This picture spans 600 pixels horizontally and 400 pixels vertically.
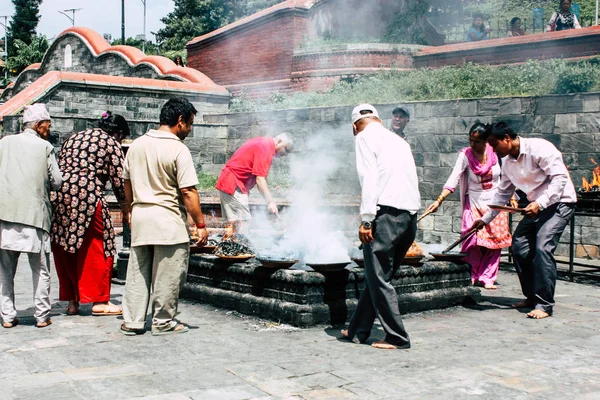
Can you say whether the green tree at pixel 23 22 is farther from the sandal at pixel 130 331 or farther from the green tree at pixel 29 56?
the sandal at pixel 130 331

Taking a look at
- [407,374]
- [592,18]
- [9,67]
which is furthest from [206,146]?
[9,67]

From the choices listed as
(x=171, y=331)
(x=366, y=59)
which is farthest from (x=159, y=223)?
(x=366, y=59)

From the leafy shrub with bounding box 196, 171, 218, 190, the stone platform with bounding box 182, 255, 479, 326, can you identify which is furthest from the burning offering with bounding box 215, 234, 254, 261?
the leafy shrub with bounding box 196, 171, 218, 190

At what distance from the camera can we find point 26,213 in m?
5.86

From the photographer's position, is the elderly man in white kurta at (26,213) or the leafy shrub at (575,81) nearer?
the elderly man in white kurta at (26,213)

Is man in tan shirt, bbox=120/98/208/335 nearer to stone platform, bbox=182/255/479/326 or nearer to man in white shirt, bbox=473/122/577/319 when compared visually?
stone platform, bbox=182/255/479/326

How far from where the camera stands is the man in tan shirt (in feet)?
18.4

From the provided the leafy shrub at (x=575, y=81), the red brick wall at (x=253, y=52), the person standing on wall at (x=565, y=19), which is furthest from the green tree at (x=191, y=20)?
the leafy shrub at (x=575, y=81)

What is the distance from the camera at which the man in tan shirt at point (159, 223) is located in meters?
5.62

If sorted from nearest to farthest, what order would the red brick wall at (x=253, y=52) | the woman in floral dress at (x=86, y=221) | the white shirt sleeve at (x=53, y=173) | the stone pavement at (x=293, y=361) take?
the stone pavement at (x=293, y=361), the white shirt sleeve at (x=53, y=173), the woman in floral dress at (x=86, y=221), the red brick wall at (x=253, y=52)

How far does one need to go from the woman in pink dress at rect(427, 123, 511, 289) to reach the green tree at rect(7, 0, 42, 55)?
5897 centimetres

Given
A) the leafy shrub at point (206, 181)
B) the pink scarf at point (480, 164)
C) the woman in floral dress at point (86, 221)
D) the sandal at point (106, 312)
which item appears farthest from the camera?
the leafy shrub at point (206, 181)

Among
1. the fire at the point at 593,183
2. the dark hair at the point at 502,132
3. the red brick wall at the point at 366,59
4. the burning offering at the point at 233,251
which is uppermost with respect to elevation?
the red brick wall at the point at 366,59

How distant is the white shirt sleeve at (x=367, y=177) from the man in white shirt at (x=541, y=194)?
1920 mm
